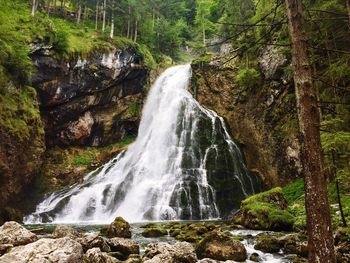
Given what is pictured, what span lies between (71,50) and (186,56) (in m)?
33.6

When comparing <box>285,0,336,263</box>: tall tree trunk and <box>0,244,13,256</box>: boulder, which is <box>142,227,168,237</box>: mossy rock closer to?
<box>0,244,13,256</box>: boulder

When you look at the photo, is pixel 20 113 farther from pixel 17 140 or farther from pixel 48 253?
pixel 48 253

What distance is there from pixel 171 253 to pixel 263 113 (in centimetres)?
2052

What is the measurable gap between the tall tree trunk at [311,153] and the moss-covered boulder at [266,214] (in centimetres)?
1217

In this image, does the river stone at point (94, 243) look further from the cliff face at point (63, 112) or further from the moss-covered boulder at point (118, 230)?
the cliff face at point (63, 112)

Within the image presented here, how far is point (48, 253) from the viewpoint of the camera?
25.2ft

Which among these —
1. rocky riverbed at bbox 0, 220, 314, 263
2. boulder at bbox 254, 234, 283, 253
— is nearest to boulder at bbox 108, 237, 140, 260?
rocky riverbed at bbox 0, 220, 314, 263

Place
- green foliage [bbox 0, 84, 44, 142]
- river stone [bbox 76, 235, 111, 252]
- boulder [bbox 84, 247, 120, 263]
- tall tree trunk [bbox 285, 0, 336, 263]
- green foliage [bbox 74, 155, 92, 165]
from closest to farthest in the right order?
1. tall tree trunk [bbox 285, 0, 336, 263]
2. boulder [bbox 84, 247, 120, 263]
3. river stone [bbox 76, 235, 111, 252]
4. green foliage [bbox 0, 84, 44, 142]
5. green foliage [bbox 74, 155, 92, 165]

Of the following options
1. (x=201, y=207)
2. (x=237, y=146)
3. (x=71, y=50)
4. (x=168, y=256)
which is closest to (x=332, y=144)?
(x=168, y=256)

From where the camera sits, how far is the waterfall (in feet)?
78.6

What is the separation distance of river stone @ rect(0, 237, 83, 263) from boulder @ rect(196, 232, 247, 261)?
469 centimetres

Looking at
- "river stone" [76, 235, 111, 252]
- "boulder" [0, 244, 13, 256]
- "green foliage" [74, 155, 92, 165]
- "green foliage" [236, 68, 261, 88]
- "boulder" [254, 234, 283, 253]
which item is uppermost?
"green foliage" [236, 68, 261, 88]

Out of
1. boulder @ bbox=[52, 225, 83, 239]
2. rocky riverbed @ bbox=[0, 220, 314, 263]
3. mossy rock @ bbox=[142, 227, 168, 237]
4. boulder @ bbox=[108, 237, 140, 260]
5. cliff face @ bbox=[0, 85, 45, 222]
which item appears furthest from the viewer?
cliff face @ bbox=[0, 85, 45, 222]

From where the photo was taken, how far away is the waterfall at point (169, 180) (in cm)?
2395
